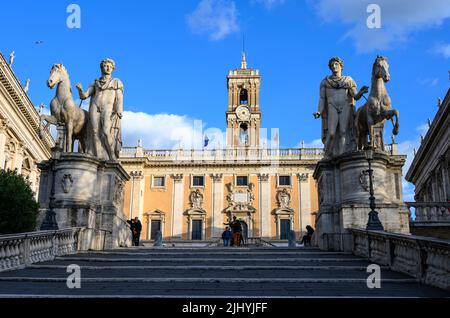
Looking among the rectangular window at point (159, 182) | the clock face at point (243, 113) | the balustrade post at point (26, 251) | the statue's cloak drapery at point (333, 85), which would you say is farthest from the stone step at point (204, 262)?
the clock face at point (243, 113)

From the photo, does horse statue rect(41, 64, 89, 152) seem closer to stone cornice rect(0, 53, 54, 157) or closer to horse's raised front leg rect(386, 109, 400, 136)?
horse's raised front leg rect(386, 109, 400, 136)

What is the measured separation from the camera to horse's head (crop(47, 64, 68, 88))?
570 inches

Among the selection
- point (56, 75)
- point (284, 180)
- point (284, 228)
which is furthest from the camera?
point (284, 180)

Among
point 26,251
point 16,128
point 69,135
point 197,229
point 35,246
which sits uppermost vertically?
point 16,128

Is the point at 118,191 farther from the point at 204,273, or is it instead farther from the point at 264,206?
the point at 264,206

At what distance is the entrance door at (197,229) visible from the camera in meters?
48.1

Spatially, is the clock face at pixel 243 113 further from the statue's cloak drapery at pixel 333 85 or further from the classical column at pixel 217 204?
the statue's cloak drapery at pixel 333 85

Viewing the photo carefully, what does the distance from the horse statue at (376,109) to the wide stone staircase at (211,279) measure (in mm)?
4629

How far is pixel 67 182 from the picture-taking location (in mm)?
13836

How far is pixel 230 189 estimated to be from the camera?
4919 cm

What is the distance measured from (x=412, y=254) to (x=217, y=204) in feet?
134

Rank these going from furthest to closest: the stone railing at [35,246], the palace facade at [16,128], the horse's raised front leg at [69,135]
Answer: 1. the palace facade at [16,128]
2. the horse's raised front leg at [69,135]
3. the stone railing at [35,246]

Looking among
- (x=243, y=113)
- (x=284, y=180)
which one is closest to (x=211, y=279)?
(x=284, y=180)
